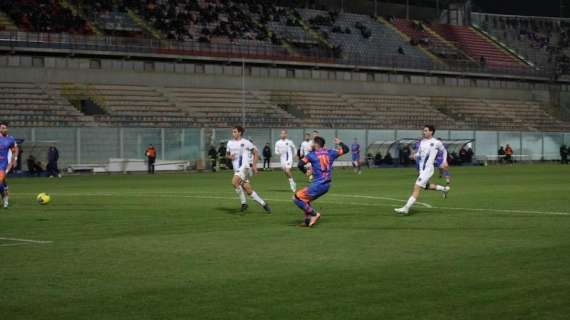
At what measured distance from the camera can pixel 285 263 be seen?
1356cm

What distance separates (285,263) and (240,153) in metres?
10.8

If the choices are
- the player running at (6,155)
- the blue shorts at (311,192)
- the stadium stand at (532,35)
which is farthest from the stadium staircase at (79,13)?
the blue shorts at (311,192)

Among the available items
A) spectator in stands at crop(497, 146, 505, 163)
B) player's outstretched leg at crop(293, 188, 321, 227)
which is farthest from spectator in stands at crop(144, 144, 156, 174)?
player's outstretched leg at crop(293, 188, 321, 227)

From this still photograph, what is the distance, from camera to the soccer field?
33.0 feet

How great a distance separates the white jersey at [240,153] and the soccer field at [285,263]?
122 cm

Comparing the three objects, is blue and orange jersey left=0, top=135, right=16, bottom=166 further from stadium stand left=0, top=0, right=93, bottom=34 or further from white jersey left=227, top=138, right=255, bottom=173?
stadium stand left=0, top=0, right=93, bottom=34

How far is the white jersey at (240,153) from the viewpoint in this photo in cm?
2398

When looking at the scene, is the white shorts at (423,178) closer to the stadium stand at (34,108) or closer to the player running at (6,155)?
the player running at (6,155)

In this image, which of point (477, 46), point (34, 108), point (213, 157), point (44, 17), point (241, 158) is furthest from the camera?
point (477, 46)

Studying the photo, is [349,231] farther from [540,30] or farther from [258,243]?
[540,30]

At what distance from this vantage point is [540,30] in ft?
339

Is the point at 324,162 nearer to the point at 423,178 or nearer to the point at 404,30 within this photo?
the point at 423,178

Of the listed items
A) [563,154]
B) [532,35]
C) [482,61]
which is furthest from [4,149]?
[532,35]

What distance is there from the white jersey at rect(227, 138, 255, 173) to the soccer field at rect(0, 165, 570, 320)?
4.01 ft
